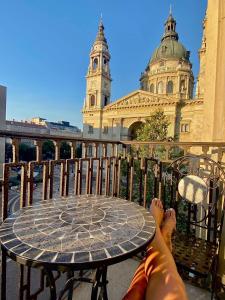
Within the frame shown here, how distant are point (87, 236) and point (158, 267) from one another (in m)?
0.34

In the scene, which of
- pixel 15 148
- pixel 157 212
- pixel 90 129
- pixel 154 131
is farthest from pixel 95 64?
pixel 157 212

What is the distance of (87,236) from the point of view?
0.95m

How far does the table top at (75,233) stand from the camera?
0.78m

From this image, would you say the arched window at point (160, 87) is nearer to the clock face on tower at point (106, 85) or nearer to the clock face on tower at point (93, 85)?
the clock face on tower at point (106, 85)

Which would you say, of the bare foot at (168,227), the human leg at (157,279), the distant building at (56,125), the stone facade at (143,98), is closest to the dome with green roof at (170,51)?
the stone facade at (143,98)

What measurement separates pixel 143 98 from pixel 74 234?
27.6m

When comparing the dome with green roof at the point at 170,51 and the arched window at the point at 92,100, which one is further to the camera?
the dome with green roof at the point at 170,51

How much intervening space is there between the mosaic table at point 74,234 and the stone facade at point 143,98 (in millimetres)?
24507

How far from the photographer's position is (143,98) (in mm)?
27375

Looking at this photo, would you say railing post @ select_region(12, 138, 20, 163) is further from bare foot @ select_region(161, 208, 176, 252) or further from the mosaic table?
bare foot @ select_region(161, 208, 176, 252)

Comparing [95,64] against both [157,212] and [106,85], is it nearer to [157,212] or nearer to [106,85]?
[106,85]

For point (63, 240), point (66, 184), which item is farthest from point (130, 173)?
point (63, 240)

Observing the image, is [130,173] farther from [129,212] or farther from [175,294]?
[175,294]

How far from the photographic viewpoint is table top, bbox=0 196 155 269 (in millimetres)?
784
